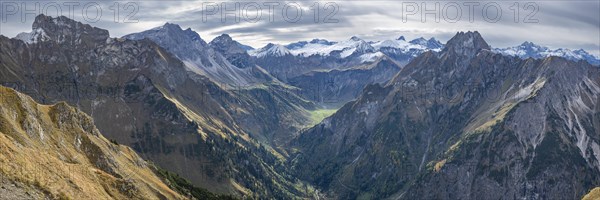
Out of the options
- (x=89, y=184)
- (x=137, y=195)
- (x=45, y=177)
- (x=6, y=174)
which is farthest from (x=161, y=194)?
(x=6, y=174)

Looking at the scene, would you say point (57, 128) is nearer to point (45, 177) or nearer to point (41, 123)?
point (41, 123)

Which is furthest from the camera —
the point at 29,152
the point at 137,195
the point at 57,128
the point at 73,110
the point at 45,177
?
the point at 73,110

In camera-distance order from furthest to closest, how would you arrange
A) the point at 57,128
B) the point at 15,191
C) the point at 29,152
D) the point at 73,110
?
1. the point at 73,110
2. the point at 57,128
3. the point at 29,152
4. the point at 15,191

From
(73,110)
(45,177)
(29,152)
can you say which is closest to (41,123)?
(73,110)

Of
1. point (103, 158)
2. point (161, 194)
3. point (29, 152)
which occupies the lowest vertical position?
point (161, 194)

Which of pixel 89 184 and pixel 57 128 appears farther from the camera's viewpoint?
pixel 57 128

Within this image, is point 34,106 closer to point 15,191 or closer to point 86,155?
point 86,155

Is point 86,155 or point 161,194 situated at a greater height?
point 86,155
